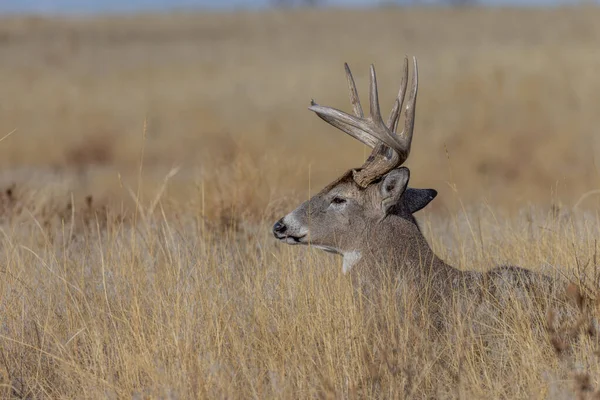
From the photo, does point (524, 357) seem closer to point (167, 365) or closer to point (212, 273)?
point (167, 365)

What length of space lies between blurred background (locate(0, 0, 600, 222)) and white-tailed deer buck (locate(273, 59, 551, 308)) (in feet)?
8.31

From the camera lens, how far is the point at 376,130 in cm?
583

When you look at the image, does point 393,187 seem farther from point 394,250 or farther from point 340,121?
point 340,121

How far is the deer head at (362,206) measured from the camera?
234 inches

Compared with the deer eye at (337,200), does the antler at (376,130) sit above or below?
above

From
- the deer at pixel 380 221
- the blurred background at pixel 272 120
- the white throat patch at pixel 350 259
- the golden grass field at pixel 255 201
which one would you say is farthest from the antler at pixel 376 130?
the blurred background at pixel 272 120

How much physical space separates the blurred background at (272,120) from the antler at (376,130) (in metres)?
2.68

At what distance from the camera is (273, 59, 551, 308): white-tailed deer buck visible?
19.1 ft

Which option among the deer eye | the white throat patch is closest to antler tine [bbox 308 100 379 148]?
the deer eye

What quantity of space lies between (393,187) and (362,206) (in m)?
0.28

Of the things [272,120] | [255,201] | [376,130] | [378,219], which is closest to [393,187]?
[378,219]

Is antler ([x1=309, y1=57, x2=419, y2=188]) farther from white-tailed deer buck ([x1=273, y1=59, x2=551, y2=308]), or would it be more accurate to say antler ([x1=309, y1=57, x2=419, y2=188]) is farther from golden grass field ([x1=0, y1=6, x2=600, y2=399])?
golden grass field ([x1=0, y1=6, x2=600, y2=399])

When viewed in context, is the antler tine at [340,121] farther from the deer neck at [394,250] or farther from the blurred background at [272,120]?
the blurred background at [272,120]

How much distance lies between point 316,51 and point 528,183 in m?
20.4
